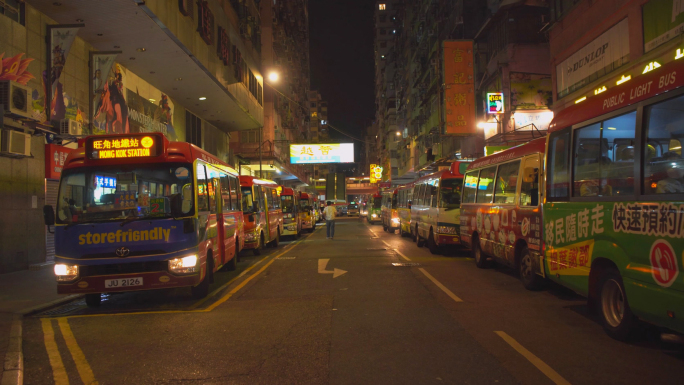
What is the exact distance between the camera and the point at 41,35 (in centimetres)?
1369

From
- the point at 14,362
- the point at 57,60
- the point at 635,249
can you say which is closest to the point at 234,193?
the point at 57,60

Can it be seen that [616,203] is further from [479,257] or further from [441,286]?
[479,257]

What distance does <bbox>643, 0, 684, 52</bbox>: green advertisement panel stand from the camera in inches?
469

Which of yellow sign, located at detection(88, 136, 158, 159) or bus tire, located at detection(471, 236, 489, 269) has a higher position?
yellow sign, located at detection(88, 136, 158, 159)

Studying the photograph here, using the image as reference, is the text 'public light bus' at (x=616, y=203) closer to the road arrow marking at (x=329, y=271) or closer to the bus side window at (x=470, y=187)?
the bus side window at (x=470, y=187)

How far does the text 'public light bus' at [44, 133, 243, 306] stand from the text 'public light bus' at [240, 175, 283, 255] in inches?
289

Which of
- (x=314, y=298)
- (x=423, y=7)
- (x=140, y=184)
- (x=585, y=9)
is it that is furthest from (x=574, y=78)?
(x=423, y=7)

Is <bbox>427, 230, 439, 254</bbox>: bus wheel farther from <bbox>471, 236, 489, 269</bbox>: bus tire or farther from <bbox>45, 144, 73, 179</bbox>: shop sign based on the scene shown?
<bbox>45, 144, 73, 179</bbox>: shop sign

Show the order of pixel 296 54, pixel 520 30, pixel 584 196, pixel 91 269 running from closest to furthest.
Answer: pixel 584 196 < pixel 91 269 < pixel 520 30 < pixel 296 54

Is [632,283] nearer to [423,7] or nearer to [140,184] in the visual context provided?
[140,184]

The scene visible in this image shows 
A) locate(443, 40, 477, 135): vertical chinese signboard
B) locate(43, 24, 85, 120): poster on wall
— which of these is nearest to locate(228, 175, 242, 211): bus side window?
locate(43, 24, 85, 120): poster on wall

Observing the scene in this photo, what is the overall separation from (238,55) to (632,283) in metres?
27.0

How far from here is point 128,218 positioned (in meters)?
8.19

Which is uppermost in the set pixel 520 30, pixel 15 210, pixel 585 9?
pixel 520 30
